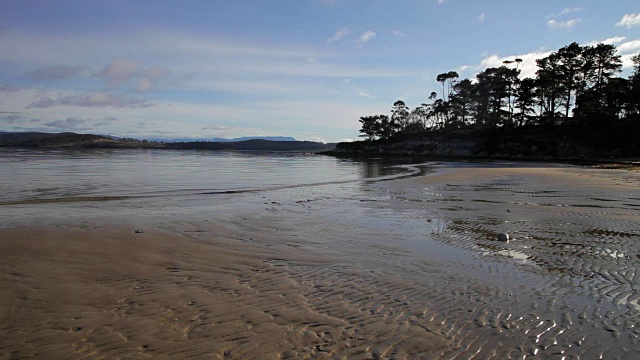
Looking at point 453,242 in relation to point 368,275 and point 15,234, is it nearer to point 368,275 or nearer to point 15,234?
point 368,275

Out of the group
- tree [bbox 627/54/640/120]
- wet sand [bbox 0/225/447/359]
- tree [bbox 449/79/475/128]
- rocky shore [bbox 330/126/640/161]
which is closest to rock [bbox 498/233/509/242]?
wet sand [bbox 0/225/447/359]

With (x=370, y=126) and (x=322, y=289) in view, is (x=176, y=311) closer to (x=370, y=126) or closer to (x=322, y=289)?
(x=322, y=289)

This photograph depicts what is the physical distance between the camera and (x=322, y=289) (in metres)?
5.80

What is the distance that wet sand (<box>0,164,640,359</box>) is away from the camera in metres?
4.14

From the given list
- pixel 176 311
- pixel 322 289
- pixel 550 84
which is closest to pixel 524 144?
pixel 550 84

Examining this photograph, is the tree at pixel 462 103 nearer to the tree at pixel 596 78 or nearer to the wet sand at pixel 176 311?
the tree at pixel 596 78

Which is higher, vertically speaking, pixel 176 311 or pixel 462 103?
pixel 462 103

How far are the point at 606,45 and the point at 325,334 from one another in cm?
8575

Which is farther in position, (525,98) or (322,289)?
(525,98)

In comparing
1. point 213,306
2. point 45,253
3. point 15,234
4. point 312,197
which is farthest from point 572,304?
point 312,197

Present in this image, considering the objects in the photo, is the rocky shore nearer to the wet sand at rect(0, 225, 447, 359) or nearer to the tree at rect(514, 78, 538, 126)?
the tree at rect(514, 78, 538, 126)

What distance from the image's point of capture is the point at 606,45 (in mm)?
67062

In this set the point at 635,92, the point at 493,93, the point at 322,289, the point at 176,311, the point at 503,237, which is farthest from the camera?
the point at 493,93

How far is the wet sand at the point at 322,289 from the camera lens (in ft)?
13.6
